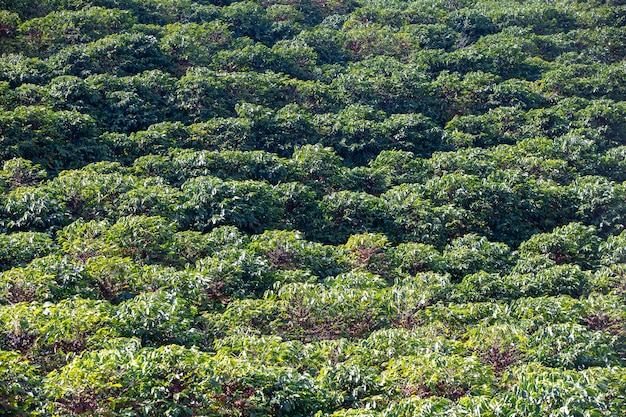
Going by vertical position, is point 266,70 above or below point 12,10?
below

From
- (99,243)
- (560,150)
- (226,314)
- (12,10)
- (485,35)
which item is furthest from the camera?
(485,35)

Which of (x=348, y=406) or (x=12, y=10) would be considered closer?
(x=348, y=406)

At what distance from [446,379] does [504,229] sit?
8.47 m

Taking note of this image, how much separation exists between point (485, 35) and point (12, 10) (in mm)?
19519

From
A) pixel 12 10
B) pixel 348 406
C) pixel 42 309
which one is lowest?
pixel 348 406

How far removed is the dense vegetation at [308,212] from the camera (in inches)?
338

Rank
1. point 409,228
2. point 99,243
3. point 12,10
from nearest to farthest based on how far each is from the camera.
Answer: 1. point 99,243
2. point 409,228
3. point 12,10

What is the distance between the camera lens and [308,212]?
16.0 meters

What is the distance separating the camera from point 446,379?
344 inches

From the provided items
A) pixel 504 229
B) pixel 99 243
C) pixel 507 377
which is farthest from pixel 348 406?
pixel 504 229

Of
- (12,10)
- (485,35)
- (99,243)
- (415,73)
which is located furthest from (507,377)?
(485,35)

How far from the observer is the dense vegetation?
859 cm

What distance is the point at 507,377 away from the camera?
9.20 m

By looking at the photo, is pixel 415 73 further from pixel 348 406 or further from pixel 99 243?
pixel 348 406
